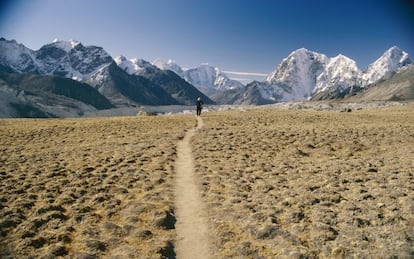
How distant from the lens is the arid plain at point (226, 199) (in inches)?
475

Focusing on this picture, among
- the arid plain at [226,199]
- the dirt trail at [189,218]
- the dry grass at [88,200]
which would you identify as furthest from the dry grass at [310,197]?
the dry grass at [88,200]

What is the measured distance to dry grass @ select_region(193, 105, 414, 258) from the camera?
12.0 meters

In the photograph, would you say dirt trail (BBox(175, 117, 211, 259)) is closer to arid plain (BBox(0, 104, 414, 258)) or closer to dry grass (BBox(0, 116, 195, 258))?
arid plain (BBox(0, 104, 414, 258))

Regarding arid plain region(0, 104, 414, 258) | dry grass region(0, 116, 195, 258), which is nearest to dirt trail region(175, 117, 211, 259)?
arid plain region(0, 104, 414, 258)

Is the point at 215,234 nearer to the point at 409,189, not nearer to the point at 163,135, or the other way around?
the point at 409,189

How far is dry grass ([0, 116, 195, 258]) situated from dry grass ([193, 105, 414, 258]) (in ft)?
8.78

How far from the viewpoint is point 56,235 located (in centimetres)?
1266

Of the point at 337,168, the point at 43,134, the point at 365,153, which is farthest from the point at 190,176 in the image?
the point at 43,134

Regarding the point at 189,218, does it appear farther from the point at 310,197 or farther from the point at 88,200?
the point at 310,197

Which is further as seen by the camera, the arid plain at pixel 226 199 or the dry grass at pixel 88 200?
the dry grass at pixel 88 200

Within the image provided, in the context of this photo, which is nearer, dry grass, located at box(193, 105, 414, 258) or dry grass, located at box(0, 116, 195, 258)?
dry grass, located at box(193, 105, 414, 258)

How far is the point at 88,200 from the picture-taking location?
1655 centimetres

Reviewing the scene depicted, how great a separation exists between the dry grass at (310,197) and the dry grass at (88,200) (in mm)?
2676

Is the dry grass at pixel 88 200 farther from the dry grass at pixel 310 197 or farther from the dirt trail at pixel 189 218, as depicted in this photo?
the dry grass at pixel 310 197
